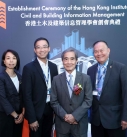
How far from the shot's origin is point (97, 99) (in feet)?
7.38

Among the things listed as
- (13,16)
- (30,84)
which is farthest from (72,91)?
(13,16)

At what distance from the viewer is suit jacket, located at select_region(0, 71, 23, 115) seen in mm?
2305

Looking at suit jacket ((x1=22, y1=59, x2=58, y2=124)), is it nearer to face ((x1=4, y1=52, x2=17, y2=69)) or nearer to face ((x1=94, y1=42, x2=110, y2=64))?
face ((x1=4, y1=52, x2=17, y2=69))

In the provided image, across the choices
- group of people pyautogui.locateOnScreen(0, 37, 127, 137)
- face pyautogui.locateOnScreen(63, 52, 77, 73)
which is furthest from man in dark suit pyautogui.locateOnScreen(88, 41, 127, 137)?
face pyautogui.locateOnScreen(63, 52, 77, 73)

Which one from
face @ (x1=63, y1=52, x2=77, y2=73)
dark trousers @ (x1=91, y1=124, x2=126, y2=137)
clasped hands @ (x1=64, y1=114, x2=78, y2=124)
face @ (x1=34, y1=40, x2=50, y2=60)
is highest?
face @ (x1=34, y1=40, x2=50, y2=60)

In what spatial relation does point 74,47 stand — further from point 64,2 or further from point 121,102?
point 121,102

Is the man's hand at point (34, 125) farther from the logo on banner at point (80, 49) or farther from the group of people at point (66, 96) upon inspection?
the logo on banner at point (80, 49)

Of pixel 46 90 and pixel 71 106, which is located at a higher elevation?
pixel 46 90

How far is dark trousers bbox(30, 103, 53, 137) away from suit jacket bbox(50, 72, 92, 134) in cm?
26

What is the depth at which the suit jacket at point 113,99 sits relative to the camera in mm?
2152

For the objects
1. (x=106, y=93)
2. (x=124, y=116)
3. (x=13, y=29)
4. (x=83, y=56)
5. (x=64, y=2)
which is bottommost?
(x=124, y=116)

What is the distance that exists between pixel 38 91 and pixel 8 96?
0.44 metres

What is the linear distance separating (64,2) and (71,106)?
69.6 inches

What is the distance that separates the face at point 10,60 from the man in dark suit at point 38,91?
274 mm
